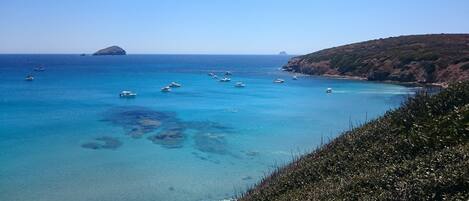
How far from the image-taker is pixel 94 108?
204 feet

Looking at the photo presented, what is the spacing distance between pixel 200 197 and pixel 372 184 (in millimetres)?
15441

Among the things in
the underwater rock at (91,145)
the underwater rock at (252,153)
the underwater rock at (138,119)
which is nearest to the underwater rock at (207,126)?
the underwater rock at (138,119)

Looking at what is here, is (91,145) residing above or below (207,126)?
below

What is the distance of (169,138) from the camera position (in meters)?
40.9

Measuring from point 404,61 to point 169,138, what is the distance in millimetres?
72756

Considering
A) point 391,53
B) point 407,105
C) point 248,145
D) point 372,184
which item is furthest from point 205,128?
point 391,53

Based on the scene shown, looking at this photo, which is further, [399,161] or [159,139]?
[159,139]

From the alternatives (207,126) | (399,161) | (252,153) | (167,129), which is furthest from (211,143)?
(399,161)

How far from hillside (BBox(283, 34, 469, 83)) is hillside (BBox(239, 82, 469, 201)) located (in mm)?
58657

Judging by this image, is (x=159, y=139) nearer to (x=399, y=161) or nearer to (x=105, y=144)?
(x=105, y=144)

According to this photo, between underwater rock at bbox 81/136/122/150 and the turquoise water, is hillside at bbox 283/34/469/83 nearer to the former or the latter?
the turquoise water

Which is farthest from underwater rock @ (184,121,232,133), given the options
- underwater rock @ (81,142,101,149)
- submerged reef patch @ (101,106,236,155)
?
underwater rock @ (81,142,101,149)

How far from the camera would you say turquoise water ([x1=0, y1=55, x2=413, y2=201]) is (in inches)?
1059

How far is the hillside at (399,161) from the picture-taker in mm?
9438
